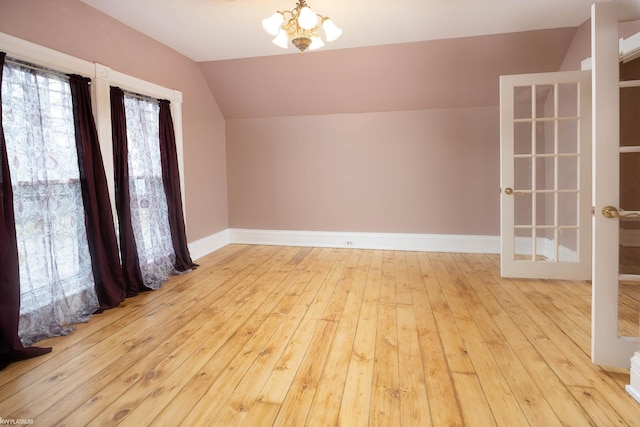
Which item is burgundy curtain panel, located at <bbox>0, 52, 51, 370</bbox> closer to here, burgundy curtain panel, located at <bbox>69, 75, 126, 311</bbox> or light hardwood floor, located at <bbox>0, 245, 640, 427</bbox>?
light hardwood floor, located at <bbox>0, 245, 640, 427</bbox>

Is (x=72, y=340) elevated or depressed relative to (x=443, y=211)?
depressed

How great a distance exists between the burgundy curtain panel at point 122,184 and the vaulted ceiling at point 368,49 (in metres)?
0.85

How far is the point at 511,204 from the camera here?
139 inches

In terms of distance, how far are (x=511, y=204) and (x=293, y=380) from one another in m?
2.77

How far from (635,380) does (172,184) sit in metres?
4.07

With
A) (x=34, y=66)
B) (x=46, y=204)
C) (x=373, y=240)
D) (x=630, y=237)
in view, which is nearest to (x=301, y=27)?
(x=34, y=66)

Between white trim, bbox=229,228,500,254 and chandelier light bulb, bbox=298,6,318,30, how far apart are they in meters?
3.24

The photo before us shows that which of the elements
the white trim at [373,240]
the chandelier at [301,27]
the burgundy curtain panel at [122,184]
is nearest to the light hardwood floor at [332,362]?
the burgundy curtain panel at [122,184]

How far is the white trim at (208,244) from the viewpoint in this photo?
4.60m

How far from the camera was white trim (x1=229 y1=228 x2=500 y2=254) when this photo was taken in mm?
4848

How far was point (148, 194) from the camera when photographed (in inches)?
145

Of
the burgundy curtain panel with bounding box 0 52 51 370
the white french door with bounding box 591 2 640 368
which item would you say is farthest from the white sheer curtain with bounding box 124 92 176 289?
the white french door with bounding box 591 2 640 368

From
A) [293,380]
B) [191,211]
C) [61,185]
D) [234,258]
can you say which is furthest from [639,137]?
[61,185]

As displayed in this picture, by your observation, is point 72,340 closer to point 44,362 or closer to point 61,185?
point 44,362
